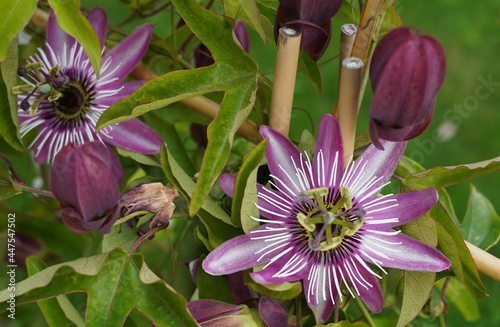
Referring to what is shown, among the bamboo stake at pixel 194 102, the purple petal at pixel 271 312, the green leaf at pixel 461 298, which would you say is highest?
the bamboo stake at pixel 194 102

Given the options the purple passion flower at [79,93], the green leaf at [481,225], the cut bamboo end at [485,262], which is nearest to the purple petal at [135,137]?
the purple passion flower at [79,93]

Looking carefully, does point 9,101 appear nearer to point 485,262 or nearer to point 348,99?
point 348,99

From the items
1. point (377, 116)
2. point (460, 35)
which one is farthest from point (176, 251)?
point (460, 35)

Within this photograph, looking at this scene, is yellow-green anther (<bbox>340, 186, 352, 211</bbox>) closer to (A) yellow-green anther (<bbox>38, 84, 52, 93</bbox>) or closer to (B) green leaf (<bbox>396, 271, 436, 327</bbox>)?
(B) green leaf (<bbox>396, 271, 436, 327</bbox>)

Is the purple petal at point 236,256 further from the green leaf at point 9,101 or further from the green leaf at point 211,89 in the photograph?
the green leaf at point 9,101

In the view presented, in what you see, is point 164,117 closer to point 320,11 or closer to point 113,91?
point 113,91

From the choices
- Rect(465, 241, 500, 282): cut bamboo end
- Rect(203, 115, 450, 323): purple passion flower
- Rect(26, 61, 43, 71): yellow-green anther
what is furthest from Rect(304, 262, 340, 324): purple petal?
Rect(26, 61, 43, 71): yellow-green anther
